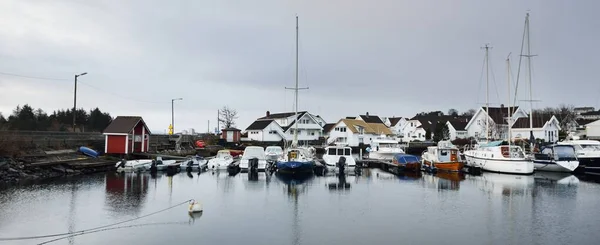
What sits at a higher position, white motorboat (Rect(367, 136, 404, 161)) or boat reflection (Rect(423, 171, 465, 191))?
white motorboat (Rect(367, 136, 404, 161))

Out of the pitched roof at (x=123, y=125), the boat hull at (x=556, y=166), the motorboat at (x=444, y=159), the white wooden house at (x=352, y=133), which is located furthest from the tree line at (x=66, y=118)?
the boat hull at (x=556, y=166)

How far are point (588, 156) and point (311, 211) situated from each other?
3026 cm

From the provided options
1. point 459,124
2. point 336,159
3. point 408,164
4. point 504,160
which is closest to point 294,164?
point 336,159

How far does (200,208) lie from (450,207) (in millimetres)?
11991

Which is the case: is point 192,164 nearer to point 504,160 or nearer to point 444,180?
point 444,180

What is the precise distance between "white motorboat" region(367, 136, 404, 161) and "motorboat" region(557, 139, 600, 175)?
1699 centimetres

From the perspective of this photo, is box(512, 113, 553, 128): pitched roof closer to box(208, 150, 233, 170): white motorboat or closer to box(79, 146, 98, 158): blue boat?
box(208, 150, 233, 170): white motorboat

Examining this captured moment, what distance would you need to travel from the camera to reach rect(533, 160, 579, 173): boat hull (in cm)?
3509

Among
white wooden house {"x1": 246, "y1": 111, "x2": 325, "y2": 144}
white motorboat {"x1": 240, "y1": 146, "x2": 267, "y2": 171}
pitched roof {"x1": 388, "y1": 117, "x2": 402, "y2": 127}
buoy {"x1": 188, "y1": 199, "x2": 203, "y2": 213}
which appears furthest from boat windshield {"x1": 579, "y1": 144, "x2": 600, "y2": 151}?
pitched roof {"x1": 388, "y1": 117, "x2": 402, "y2": 127}

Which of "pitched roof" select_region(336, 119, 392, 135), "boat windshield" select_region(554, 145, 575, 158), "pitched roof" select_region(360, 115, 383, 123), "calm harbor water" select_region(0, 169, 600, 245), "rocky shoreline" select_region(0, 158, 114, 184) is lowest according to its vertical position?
"calm harbor water" select_region(0, 169, 600, 245)

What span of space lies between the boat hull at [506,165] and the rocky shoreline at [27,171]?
112 feet

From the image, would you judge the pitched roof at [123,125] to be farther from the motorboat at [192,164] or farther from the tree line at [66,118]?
the tree line at [66,118]

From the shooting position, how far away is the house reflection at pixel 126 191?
19.9 m

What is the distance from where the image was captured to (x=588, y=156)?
121 feet
